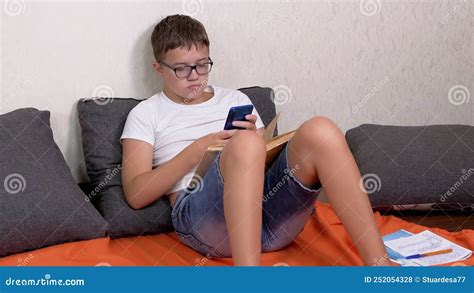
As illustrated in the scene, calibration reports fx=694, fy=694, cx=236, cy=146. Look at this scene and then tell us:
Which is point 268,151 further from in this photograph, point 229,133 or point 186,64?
point 186,64

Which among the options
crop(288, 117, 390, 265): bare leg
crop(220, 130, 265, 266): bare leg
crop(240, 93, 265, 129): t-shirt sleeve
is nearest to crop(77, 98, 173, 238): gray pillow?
crop(240, 93, 265, 129): t-shirt sleeve

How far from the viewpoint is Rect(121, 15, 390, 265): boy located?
→ 157 centimetres

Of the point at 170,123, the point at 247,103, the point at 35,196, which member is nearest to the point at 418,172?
the point at 247,103

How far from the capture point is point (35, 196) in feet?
6.22

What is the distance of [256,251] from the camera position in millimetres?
1541

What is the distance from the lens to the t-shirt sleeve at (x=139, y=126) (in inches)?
79.4

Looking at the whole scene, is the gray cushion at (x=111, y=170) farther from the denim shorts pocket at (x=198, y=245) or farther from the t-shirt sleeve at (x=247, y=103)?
the t-shirt sleeve at (x=247, y=103)

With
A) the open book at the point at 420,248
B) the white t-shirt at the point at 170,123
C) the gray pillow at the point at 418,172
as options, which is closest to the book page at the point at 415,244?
the open book at the point at 420,248

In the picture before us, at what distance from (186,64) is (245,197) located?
0.62 metres

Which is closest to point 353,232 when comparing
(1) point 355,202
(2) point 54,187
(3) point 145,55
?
(1) point 355,202

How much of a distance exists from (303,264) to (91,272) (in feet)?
1.87

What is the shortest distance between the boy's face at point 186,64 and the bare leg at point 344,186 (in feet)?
1.69

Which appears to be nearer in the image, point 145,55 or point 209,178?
point 209,178

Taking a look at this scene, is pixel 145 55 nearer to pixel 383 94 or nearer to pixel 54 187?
pixel 54 187
